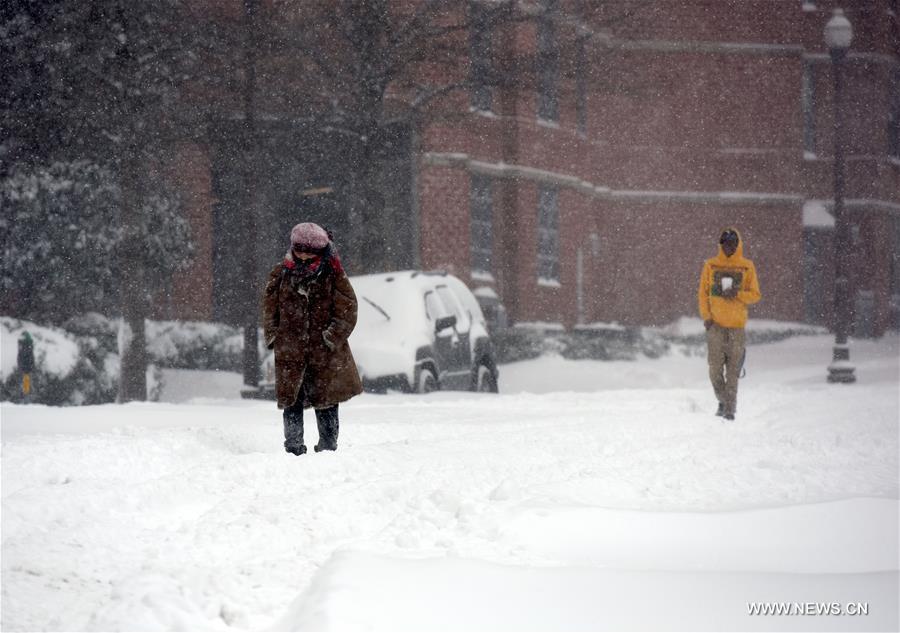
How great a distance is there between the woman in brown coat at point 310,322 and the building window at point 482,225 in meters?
19.0

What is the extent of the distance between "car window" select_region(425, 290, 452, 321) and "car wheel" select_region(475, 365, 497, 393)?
1536mm

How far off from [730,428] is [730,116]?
78.0 feet

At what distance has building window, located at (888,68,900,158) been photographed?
118ft

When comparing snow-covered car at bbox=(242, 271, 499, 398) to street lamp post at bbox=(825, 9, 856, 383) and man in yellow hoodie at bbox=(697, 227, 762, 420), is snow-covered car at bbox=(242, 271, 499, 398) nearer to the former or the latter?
man in yellow hoodie at bbox=(697, 227, 762, 420)

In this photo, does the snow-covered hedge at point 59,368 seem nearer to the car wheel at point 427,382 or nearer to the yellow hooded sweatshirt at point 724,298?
the car wheel at point 427,382

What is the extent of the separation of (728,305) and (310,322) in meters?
5.60

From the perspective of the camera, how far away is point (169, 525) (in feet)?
21.4

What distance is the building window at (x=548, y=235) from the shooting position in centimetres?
2914

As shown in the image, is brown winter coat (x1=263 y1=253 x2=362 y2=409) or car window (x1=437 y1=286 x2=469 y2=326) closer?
brown winter coat (x1=263 y1=253 x2=362 y2=409)

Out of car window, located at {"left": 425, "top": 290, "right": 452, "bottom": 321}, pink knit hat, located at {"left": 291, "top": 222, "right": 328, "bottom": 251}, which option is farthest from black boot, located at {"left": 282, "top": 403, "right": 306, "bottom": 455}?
car window, located at {"left": 425, "top": 290, "right": 452, "bottom": 321}

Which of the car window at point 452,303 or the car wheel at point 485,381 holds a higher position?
the car window at point 452,303

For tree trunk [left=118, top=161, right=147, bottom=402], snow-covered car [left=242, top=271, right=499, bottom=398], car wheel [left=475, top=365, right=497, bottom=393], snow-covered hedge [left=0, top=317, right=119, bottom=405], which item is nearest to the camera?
snow-covered car [left=242, top=271, right=499, bottom=398]

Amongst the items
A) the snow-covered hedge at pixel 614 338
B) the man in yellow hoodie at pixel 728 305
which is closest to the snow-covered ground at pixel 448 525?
the man in yellow hoodie at pixel 728 305

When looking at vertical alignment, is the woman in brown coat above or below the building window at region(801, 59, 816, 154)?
below
